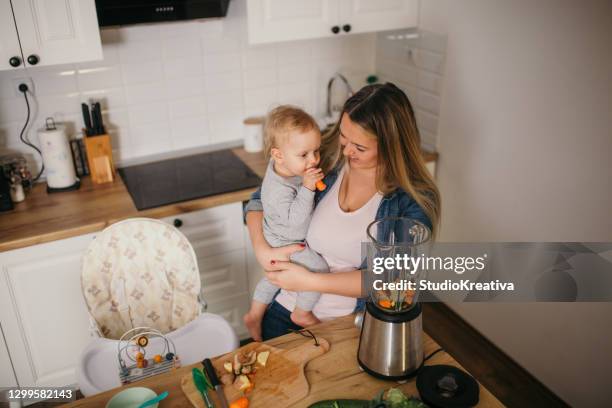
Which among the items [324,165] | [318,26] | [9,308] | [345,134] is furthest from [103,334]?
[318,26]

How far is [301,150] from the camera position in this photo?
1.72 meters

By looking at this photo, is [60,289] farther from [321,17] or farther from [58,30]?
[321,17]

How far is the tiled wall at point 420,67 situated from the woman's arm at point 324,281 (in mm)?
1338

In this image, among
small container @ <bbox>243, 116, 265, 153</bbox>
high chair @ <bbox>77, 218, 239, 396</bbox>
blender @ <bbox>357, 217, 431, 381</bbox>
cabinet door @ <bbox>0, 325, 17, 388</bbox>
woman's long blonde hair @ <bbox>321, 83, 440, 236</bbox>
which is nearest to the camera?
blender @ <bbox>357, 217, 431, 381</bbox>

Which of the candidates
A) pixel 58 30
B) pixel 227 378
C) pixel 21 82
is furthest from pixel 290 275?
pixel 21 82

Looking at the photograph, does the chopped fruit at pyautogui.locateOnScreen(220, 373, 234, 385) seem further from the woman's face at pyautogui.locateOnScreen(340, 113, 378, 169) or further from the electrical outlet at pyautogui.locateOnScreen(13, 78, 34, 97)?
the electrical outlet at pyautogui.locateOnScreen(13, 78, 34, 97)

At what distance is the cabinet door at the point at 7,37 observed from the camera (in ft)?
6.55

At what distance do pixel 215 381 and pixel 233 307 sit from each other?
4.37ft

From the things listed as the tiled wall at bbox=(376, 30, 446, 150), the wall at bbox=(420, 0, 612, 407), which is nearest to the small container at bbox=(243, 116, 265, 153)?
the tiled wall at bbox=(376, 30, 446, 150)

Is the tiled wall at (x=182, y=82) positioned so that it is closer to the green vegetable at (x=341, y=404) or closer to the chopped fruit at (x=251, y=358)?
the chopped fruit at (x=251, y=358)

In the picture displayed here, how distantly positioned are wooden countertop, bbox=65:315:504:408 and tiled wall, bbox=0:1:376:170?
1552 millimetres

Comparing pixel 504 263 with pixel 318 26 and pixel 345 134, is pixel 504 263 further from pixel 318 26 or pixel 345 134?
pixel 318 26

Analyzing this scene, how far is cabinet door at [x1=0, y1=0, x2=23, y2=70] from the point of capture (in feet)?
6.55

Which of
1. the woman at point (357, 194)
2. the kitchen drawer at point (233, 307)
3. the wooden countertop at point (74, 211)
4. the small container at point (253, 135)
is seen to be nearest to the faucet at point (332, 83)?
the small container at point (253, 135)
